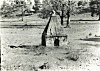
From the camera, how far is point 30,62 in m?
14.2

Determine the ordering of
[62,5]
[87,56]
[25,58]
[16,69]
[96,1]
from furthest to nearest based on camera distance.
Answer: [96,1]
[62,5]
[87,56]
[25,58]
[16,69]

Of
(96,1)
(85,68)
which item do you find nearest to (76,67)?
(85,68)

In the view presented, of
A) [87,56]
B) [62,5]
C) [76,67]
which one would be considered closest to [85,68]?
[76,67]

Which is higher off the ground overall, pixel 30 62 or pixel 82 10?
pixel 30 62

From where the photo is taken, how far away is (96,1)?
63.3 metres

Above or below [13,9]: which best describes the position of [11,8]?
above

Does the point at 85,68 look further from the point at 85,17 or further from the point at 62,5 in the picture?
the point at 85,17

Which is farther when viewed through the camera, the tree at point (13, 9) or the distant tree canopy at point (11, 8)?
the distant tree canopy at point (11, 8)

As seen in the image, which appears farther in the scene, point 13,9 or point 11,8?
point 11,8

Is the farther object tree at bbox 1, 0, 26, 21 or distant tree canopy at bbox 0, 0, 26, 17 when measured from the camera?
distant tree canopy at bbox 0, 0, 26, 17

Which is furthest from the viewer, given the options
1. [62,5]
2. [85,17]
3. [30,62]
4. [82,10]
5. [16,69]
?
[82,10]

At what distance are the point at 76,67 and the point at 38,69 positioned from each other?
2.12m

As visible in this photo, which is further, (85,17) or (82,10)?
(82,10)

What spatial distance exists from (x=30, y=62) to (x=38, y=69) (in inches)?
70.8
